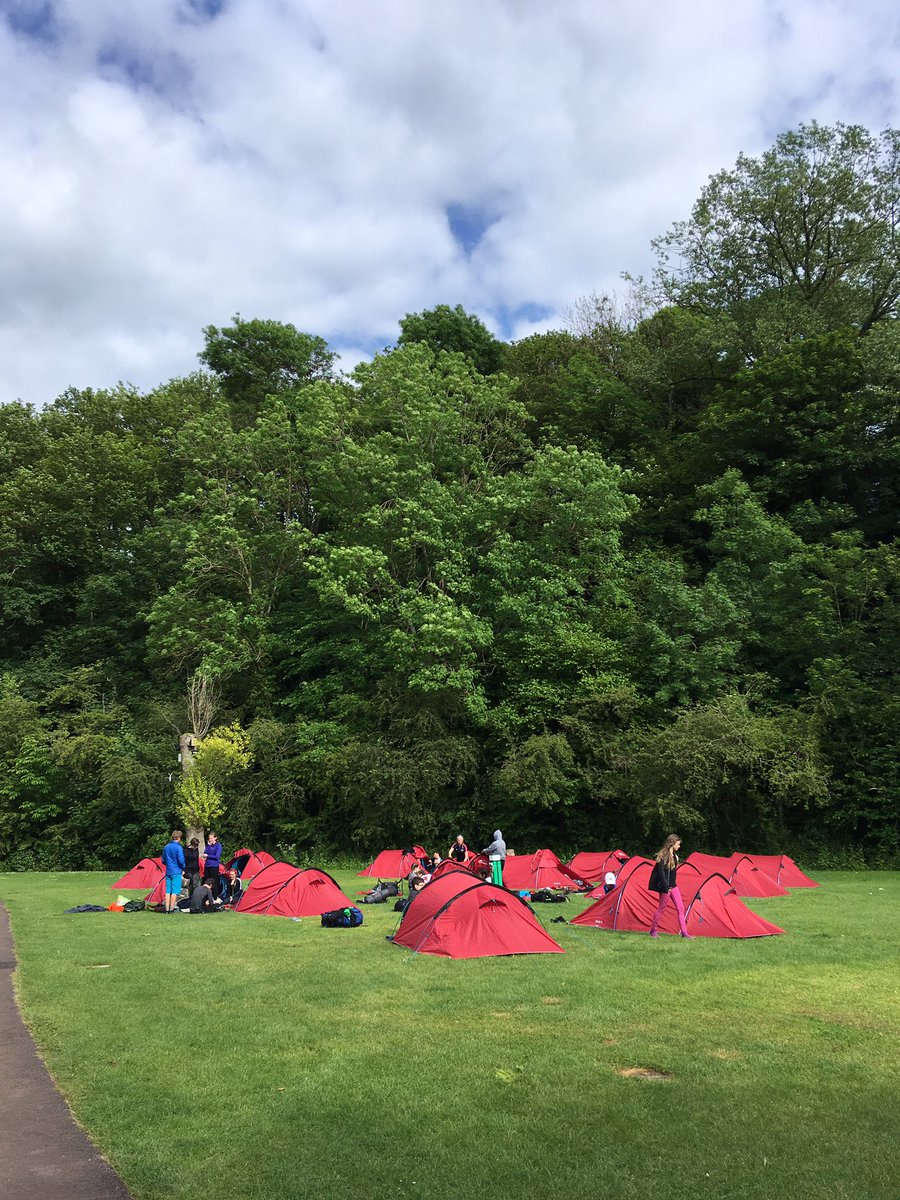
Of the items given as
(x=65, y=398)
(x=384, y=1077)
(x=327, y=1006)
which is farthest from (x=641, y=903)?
(x=65, y=398)

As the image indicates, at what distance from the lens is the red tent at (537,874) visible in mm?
20172

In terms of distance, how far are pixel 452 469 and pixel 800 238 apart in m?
19.1

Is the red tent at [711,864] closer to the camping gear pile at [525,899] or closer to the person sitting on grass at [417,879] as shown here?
the camping gear pile at [525,899]

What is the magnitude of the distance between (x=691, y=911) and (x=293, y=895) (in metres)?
7.94

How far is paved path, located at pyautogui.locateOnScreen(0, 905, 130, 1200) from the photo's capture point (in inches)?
199

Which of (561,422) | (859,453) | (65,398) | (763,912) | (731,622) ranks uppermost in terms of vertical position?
(65,398)

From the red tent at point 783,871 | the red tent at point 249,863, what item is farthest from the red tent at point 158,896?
the red tent at point 783,871

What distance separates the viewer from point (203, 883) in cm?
1825

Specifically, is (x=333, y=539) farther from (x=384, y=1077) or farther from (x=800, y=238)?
(x=384, y=1077)

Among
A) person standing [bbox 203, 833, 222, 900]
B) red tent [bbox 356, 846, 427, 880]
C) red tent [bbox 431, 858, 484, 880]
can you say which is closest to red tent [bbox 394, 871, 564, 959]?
red tent [bbox 431, 858, 484, 880]

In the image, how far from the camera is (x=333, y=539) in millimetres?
32844

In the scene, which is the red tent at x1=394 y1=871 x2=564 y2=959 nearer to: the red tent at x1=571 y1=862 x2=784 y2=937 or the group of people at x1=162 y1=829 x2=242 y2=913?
the red tent at x1=571 y1=862 x2=784 y2=937

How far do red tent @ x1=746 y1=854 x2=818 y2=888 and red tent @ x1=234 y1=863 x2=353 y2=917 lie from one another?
9735 mm

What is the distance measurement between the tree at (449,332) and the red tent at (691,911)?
32.3 metres
